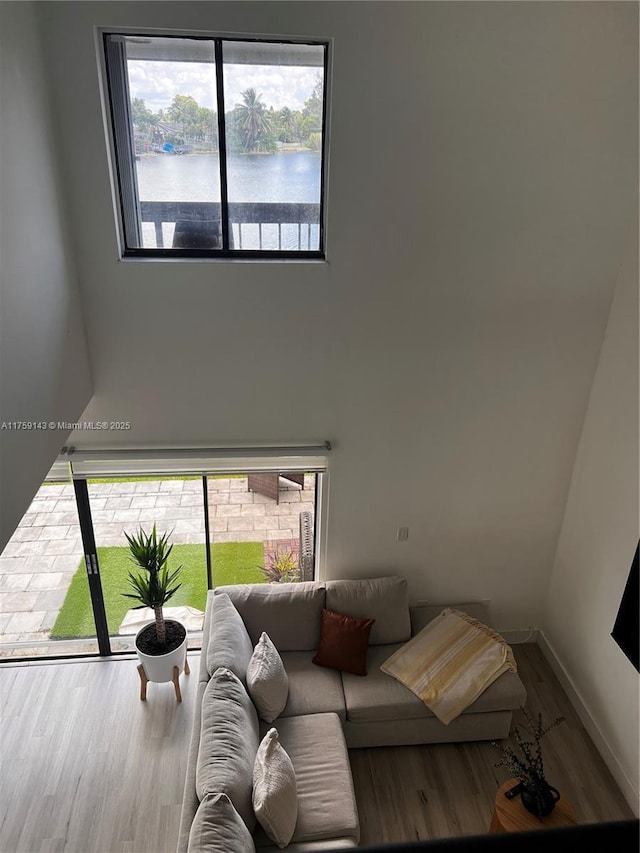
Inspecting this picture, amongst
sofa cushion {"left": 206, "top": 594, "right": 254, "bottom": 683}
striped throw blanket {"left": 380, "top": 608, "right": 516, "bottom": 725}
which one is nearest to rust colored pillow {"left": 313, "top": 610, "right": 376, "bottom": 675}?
striped throw blanket {"left": 380, "top": 608, "right": 516, "bottom": 725}

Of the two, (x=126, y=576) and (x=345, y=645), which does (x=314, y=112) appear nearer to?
(x=345, y=645)

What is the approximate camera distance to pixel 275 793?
3.13m

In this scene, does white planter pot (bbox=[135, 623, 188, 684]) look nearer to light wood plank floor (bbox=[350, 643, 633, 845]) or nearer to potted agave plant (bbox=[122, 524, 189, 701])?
potted agave plant (bbox=[122, 524, 189, 701])

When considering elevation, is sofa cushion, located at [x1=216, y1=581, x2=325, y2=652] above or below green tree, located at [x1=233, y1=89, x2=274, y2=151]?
below

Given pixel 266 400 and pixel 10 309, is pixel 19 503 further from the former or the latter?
pixel 266 400

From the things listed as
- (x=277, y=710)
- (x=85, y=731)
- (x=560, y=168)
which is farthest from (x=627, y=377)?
(x=85, y=731)

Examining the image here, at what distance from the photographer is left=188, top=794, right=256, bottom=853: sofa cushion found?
2.75 metres

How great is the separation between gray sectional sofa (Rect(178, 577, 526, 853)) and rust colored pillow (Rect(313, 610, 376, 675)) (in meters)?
0.07

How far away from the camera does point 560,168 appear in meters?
3.75

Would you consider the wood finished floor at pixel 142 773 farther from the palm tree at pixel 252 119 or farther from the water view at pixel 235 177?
the palm tree at pixel 252 119

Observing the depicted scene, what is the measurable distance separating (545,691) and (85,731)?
354 cm

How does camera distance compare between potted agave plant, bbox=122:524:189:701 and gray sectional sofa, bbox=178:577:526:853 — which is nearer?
gray sectional sofa, bbox=178:577:526:853

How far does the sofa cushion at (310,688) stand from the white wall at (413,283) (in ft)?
2.85

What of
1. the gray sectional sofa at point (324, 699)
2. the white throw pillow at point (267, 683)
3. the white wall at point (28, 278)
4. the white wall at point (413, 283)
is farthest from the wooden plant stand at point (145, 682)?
the white wall at point (28, 278)
